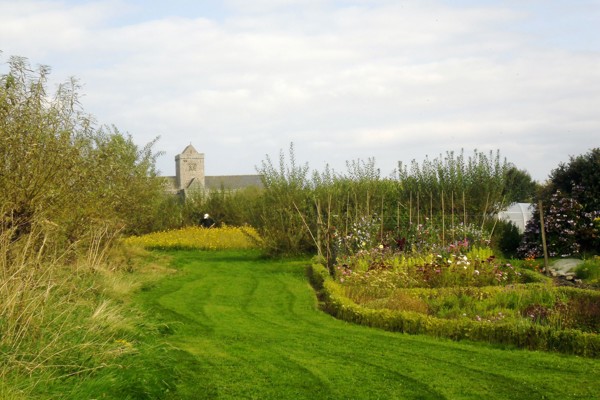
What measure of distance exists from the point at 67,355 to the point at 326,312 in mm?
5279

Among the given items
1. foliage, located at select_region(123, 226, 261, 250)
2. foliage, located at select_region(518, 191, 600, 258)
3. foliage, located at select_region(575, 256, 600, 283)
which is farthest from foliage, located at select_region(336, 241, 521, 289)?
foliage, located at select_region(123, 226, 261, 250)

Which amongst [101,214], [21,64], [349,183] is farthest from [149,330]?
[349,183]

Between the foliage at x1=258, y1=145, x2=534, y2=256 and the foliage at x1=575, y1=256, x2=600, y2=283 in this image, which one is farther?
the foliage at x1=258, y1=145, x2=534, y2=256

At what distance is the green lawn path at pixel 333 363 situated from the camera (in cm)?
604

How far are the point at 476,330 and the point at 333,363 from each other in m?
2.09

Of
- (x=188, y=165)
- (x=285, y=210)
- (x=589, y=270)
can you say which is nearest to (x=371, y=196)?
(x=285, y=210)

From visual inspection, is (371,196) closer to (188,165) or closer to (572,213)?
(572,213)

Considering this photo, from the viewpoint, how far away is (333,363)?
6.93 m

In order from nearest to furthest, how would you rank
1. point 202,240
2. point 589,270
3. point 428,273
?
1. point 428,273
2. point 589,270
3. point 202,240

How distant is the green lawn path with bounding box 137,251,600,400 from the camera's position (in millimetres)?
6043

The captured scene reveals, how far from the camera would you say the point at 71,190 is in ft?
37.4

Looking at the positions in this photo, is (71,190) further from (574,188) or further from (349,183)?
(574,188)

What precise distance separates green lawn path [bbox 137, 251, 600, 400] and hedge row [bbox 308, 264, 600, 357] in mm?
211

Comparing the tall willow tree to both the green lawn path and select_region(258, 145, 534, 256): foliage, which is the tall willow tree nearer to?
the green lawn path
